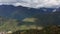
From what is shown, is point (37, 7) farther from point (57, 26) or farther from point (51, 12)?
point (57, 26)

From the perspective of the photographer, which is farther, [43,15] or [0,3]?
[0,3]

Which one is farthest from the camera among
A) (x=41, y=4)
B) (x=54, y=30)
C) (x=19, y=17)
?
(x=41, y=4)

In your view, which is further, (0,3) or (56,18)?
(0,3)

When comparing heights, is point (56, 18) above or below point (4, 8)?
below

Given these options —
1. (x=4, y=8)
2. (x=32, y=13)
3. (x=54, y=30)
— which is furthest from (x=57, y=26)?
(x=4, y=8)

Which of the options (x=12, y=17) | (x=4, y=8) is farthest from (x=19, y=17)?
(x=4, y=8)

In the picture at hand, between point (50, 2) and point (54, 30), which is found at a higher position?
point (50, 2)

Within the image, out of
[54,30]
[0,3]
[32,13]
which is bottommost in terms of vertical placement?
[54,30]

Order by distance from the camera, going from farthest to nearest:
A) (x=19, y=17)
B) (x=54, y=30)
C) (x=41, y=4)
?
(x=41, y=4)
(x=19, y=17)
(x=54, y=30)

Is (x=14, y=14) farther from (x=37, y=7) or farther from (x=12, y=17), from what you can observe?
(x=37, y=7)
